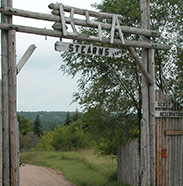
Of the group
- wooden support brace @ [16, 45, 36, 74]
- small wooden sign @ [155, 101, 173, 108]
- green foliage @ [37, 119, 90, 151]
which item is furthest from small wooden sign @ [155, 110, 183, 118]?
green foliage @ [37, 119, 90, 151]

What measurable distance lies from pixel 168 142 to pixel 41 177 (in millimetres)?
5845

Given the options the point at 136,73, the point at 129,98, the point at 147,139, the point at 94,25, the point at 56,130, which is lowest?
the point at 56,130

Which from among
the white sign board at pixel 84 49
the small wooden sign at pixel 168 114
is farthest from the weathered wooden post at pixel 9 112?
the small wooden sign at pixel 168 114

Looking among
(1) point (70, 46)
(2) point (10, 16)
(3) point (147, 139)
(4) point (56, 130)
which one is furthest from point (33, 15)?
(4) point (56, 130)

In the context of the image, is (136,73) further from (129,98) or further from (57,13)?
(57,13)

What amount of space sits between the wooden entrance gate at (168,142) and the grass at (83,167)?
75.8 inches

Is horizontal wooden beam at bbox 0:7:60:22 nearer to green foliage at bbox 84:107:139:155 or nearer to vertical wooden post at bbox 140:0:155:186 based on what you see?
vertical wooden post at bbox 140:0:155:186

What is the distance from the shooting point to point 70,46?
24.2 feet

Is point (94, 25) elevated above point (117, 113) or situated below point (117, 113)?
above

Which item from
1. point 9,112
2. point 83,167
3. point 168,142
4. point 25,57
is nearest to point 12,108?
point 9,112

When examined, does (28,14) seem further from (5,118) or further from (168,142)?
(168,142)

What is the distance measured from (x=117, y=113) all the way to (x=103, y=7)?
3758 mm

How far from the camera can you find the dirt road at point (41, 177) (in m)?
11.8

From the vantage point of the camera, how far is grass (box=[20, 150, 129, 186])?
1155 cm
